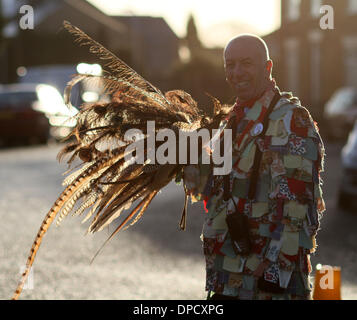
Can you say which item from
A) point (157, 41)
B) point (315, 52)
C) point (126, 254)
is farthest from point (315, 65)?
point (157, 41)

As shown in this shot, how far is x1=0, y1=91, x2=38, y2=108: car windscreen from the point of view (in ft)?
85.9

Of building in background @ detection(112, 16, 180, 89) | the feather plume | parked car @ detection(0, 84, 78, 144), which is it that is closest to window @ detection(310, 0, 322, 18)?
parked car @ detection(0, 84, 78, 144)

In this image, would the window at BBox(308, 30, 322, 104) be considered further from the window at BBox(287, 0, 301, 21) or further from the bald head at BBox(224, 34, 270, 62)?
the bald head at BBox(224, 34, 270, 62)

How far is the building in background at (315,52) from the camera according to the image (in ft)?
129

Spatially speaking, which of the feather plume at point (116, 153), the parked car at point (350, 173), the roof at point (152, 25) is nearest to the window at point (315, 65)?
the parked car at point (350, 173)

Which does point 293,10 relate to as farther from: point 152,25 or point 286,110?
point 152,25

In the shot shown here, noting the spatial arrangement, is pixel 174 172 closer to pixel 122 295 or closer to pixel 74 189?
pixel 74 189

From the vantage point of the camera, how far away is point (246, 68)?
12.8ft

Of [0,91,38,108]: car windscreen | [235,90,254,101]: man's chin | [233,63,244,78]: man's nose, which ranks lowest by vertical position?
[235,90,254,101]: man's chin

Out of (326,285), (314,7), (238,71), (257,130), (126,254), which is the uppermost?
(314,7)

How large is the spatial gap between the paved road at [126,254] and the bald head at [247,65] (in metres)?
3.43

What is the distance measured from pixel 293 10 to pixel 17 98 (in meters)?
20.5

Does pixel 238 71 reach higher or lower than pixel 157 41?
lower

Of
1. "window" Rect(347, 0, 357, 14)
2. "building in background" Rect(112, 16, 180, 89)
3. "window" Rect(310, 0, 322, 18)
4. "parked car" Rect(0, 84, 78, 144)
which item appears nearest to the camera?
"parked car" Rect(0, 84, 78, 144)
